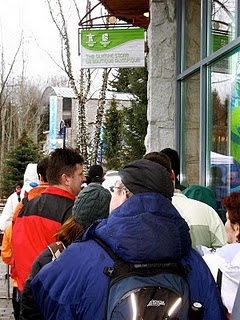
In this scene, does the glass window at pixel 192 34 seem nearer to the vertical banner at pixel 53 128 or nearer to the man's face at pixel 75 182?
the man's face at pixel 75 182

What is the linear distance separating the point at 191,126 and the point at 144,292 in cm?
574

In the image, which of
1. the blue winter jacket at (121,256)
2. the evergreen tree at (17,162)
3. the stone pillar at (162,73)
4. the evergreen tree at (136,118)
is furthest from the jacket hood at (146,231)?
the evergreen tree at (17,162)

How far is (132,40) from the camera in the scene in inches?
354

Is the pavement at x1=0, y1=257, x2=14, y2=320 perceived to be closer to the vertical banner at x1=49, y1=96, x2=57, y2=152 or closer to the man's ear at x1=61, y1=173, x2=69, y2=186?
the man's ear at x1=61, y1=173, x2=69, y2=186

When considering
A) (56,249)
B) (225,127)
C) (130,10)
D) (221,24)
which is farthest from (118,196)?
(130,10)

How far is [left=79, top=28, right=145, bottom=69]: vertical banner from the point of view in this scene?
29.1ft

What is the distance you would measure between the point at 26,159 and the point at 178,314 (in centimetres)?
2483

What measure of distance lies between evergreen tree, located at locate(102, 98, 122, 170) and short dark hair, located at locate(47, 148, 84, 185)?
30059 mm

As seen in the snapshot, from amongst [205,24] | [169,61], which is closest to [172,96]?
[169,61]

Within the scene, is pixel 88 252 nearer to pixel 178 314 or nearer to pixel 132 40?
pixel 178 314

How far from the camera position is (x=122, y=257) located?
1.96 meters

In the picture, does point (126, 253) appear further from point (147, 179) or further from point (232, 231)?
point (232, 231)

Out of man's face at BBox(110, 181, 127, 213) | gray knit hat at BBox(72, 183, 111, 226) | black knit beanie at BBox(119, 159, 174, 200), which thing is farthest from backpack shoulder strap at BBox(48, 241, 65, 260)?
black knit beanie at BBox(119, 159, 174, 200)

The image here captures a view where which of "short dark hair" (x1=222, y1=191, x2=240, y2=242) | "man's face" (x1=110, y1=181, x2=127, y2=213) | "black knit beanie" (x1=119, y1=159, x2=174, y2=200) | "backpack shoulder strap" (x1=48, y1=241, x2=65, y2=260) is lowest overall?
"backpack shoulder strap" (x1=48, y1=241, x2=65, y2=260)
